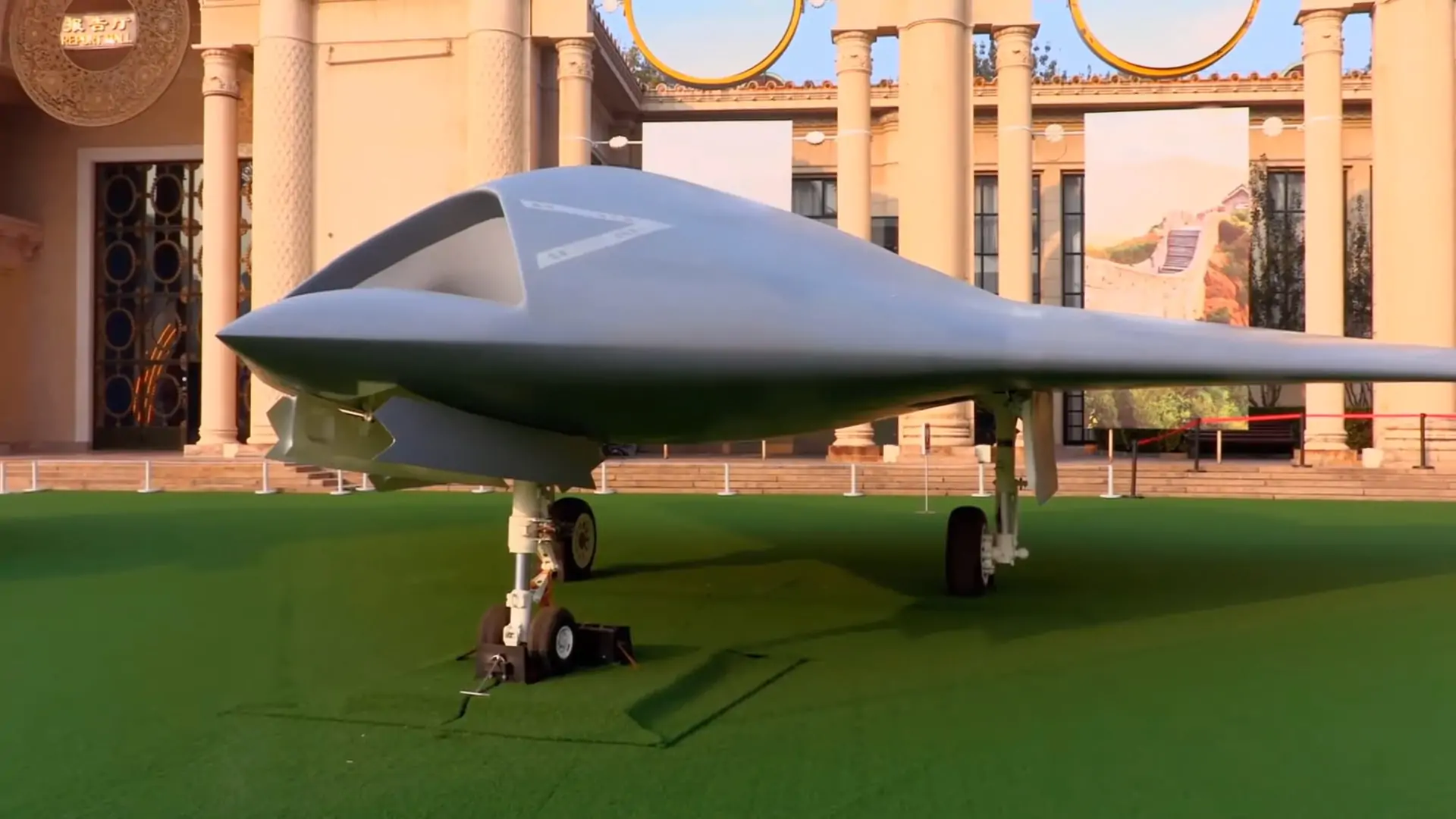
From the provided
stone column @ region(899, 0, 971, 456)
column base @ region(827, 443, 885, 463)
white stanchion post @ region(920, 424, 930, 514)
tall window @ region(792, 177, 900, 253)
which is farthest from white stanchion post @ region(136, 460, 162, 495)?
tall window @ region(792, 177, 900, 253)

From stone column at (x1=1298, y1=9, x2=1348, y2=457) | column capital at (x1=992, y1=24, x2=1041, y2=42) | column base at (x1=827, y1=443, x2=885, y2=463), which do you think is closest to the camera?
stone column at (x1=1298, y1=9, x2=1348, y2=457)

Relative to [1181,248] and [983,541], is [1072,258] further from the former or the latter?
[983,541]

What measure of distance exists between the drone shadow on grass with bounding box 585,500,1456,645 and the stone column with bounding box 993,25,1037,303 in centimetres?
881

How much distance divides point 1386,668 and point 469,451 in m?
5.51

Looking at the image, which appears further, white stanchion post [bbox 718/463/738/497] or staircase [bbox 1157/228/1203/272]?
staircase [bbox 1157/228/1203/272]

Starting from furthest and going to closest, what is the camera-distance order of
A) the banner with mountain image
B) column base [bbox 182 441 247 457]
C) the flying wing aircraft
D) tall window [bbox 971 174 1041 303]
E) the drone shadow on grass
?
tall window [bbox 971 174 1041 303]
column base [bbox 182 441 247 457]
the banner with mountain image
the drone shadow on grass
the flying wing aircraft

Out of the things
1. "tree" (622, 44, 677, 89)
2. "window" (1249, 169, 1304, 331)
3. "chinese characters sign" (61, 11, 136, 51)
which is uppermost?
"tree" (622, 44, 677, 89)

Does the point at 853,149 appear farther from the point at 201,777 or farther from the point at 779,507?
the point at 201,777

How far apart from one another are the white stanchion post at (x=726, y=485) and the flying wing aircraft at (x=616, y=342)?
1368 centimetres

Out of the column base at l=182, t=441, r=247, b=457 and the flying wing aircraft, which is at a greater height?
the flying wing aircraft

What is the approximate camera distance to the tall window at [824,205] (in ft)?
121

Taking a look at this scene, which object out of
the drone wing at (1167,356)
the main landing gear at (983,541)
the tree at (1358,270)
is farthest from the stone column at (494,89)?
the tree at (1358,270)

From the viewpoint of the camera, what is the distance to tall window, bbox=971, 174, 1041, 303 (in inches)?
1447

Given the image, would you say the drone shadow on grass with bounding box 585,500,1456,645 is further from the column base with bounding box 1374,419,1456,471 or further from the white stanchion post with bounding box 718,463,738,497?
the column base with bounding box 1374,419,1456,471
